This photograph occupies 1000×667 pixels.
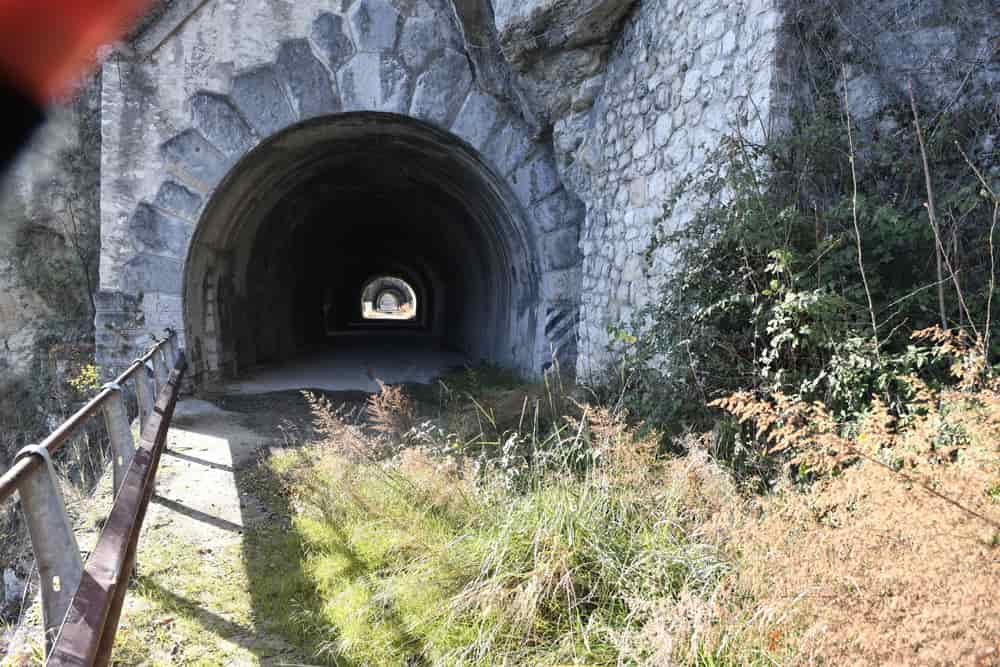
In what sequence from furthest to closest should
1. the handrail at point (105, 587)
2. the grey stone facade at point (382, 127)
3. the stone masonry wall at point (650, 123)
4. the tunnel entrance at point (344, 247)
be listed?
the tunnel entrance at point (344, 247)
the grey stone facade at point (382, 127)
the stone masonry wall at point (650, 123)
the handrail at point (105, 587)

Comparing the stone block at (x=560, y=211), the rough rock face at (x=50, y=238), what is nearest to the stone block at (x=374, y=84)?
the stone block at (x=560, y=211)

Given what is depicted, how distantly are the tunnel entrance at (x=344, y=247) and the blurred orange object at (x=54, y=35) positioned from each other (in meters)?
1.89

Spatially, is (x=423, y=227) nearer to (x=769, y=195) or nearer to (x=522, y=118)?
(x=522, y=118)

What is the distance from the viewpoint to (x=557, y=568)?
8.00ft

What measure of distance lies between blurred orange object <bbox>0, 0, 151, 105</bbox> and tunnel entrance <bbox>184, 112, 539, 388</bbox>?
189 cm

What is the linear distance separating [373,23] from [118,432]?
540cm

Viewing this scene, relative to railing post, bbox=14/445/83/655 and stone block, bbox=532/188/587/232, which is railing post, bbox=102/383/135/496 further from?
stone block, bbox=532/188/587/232

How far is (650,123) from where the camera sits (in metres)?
5.16

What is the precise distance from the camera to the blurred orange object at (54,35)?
6.99 m

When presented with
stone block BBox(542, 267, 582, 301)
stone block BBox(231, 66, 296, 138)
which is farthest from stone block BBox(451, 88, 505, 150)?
stone block BBox(231, 66, 296, 138)

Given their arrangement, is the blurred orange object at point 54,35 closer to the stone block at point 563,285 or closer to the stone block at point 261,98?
the stone block at point 261,98

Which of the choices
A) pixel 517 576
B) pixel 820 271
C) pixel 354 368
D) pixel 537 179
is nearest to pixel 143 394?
pixel 517 576

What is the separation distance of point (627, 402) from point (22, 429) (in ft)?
24.9

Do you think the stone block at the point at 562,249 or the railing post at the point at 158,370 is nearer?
the railing post at the point at 158,370
